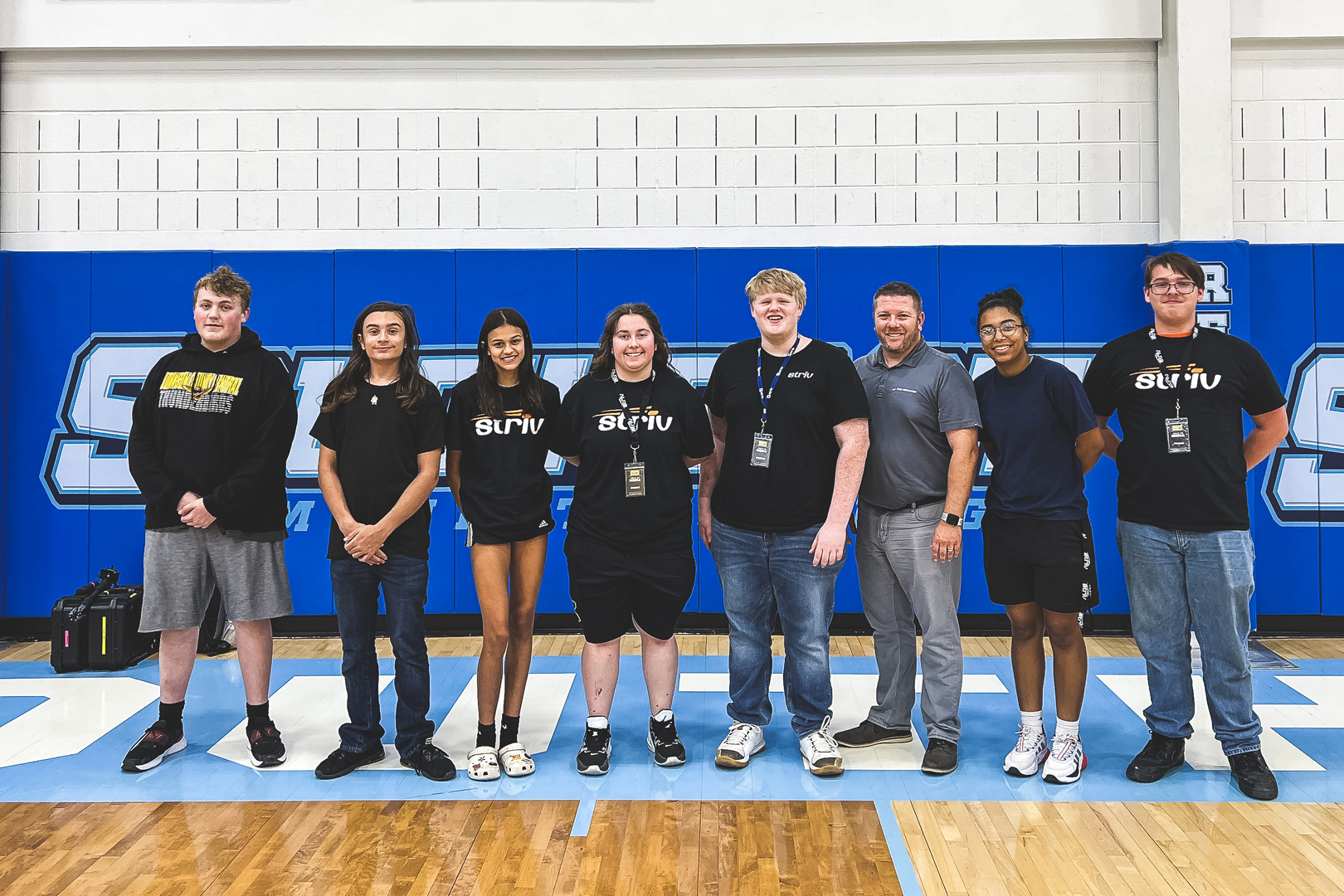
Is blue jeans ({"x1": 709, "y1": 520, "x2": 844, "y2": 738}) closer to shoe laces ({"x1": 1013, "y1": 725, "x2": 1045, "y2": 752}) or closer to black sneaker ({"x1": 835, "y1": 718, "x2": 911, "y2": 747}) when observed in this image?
black sneaker ({"x1": 835, "y1": 718, "x2": 911, "y2": 747})

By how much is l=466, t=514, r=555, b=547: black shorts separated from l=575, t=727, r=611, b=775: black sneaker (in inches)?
27.6

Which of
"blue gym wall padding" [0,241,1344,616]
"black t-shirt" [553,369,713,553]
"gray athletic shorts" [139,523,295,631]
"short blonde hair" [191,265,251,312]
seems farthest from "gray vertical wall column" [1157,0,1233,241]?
"gray athletic shorts" [139,523,295,631]

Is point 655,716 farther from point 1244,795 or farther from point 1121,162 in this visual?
point 1121,162

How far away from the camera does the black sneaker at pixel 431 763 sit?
9.70ft

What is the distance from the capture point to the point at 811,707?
3104 millimetres

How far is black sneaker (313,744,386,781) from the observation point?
2.99 metres

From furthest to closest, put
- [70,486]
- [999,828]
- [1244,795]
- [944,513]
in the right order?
[70,486]
[944,513]
[1244,795]
[999,828]

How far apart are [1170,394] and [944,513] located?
822mm

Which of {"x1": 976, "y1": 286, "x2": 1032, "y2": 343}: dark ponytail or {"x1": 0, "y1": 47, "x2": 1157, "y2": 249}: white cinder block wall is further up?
{"x1": 0, "y1": 47, "x2": 1157, "y2": 249}: white cinder block wall

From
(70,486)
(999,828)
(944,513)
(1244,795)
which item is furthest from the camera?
(70,486)

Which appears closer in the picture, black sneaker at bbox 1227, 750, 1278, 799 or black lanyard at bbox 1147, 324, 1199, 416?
black sneaker at bbox 1227, 750, 1278, 799

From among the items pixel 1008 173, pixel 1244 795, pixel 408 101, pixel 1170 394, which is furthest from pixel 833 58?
pixel 1244 795

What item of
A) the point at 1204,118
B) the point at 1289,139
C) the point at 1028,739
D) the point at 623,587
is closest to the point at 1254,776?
the point at 1028,739

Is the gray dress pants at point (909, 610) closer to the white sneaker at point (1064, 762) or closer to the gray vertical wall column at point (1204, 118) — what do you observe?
the white sneaker at point (1064, 762)
